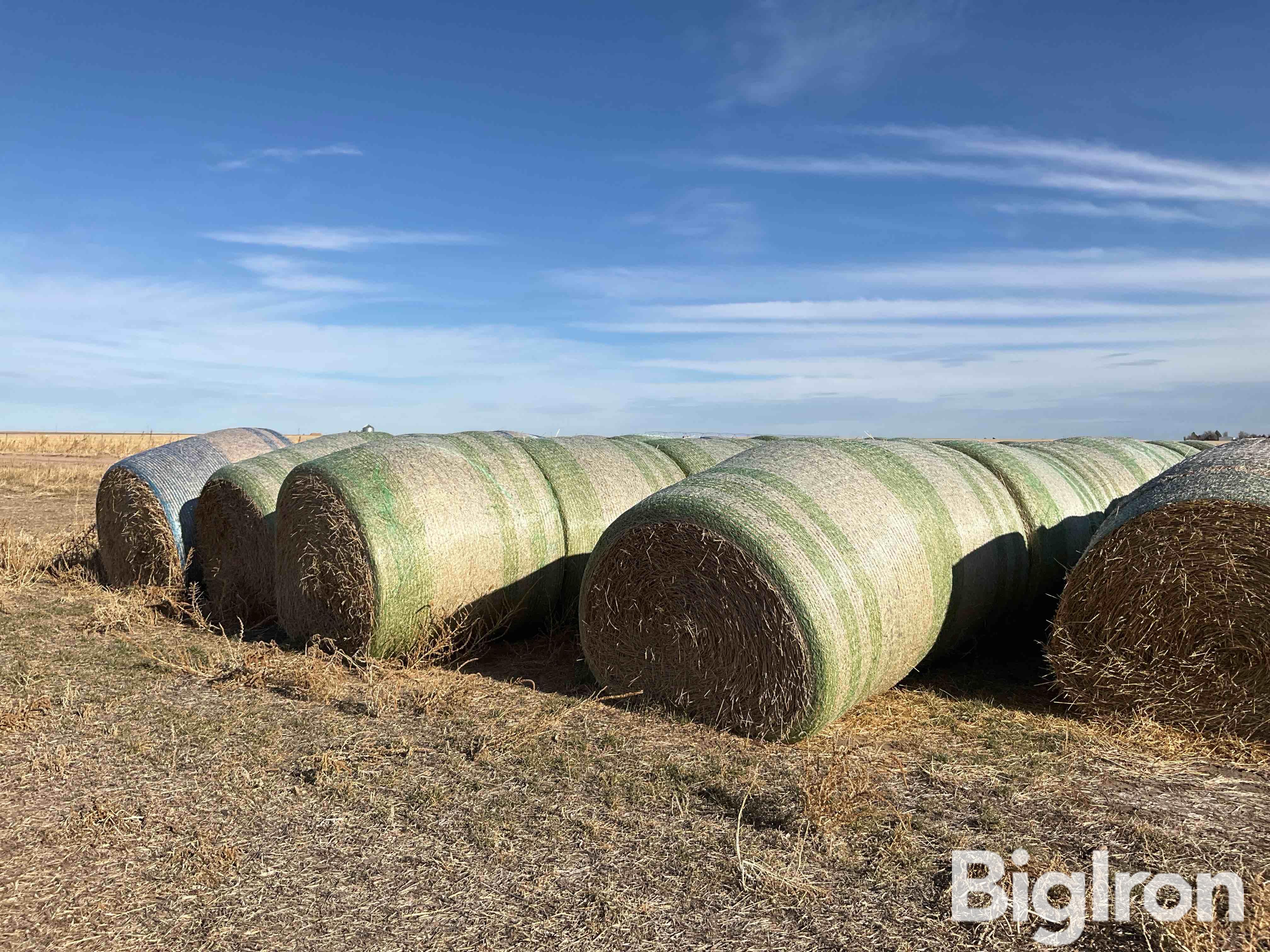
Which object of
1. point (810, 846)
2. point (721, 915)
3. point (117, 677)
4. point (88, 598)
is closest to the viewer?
point (721, 915)

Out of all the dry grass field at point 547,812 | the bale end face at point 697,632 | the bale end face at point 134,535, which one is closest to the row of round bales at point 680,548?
the bale end face at point 697,632

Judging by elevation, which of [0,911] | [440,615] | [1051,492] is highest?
[1051,492]

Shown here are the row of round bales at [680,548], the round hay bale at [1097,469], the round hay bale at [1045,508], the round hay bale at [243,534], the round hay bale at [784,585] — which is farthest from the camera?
the round hay bale at [1097,469]

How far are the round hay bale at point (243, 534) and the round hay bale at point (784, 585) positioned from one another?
3.36 meters

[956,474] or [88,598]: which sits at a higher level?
[956,474]

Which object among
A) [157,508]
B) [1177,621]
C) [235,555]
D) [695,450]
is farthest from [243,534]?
[1177,621]

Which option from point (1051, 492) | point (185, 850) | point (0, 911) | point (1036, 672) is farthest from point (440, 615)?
point (1051, 492)

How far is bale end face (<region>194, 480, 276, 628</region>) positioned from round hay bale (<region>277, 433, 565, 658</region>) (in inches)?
32.4

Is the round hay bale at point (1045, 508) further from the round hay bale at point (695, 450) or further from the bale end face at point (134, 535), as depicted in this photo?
the bale end face at point (134, 535)

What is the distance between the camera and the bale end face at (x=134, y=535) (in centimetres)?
889

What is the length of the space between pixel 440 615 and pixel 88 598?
182 inches

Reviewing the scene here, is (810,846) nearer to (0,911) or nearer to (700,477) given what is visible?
(700,477)

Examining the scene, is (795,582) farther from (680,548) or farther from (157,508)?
(157,508)

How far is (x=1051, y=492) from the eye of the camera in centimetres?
740
